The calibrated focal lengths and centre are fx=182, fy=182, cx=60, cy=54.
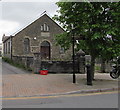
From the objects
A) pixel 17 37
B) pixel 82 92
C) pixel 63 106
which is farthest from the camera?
pixel 17 37

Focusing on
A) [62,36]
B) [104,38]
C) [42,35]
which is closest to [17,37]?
[42,35]

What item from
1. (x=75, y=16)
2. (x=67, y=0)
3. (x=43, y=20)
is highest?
(x=43, y=20)

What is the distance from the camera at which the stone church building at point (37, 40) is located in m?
29.1

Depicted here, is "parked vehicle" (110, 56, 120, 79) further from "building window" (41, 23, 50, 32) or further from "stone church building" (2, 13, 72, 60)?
"building window" (41, 23, 50, 32)

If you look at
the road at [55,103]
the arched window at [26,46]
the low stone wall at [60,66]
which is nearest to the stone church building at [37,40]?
the arched window at [26,46]

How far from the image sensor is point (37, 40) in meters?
29.8

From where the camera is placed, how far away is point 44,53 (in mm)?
30297

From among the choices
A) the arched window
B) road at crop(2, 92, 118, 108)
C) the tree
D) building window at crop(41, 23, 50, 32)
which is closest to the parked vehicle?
the tree

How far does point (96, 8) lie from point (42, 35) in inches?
790

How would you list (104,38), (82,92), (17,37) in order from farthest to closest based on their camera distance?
(17,37)
(104,38)
(82,92)

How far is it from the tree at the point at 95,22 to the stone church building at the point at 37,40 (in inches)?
704

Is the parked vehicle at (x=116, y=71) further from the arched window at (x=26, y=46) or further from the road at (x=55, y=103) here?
the arched window at (x=26, y=46)

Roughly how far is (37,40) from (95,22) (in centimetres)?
1989

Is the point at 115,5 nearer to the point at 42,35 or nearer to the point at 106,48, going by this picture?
the point at 106,48
